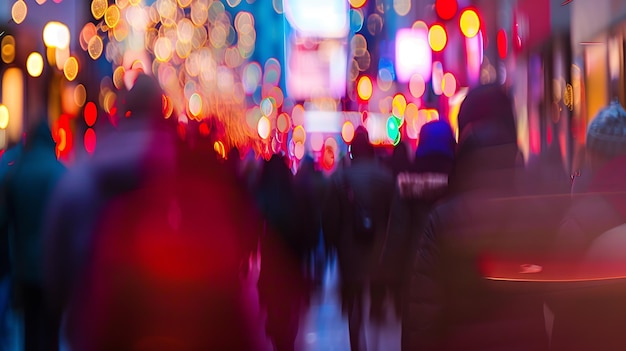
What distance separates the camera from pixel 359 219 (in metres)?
6.77

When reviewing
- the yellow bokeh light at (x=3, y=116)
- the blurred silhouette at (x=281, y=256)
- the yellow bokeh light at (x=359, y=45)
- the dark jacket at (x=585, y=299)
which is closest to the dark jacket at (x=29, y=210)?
the blurred silhouette at (x=281, y=256)

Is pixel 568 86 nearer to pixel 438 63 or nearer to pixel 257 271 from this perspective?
pixel 438 63

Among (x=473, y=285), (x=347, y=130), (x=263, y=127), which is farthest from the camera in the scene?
(x=263, y=127)

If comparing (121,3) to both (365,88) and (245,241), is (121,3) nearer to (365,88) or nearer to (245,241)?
(245,241)

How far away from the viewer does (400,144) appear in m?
7.40

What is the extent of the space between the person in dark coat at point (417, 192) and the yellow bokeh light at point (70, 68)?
9920 millimetres

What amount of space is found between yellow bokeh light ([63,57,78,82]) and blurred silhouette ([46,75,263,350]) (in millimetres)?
10864

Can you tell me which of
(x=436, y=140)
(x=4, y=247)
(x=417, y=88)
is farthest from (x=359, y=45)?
(x=4, y=247)

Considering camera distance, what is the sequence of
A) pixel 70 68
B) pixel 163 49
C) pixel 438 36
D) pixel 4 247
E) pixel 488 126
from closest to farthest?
pixel 488 126 < pixel 4 247 < pixel 70 68 < pixel 438 36 < pixel 163 49

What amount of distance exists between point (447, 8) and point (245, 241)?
10.2 meters

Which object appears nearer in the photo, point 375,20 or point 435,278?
point 435,278

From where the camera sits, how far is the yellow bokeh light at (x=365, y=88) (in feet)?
109

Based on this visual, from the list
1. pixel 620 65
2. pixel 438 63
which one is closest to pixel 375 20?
pixel 438 63

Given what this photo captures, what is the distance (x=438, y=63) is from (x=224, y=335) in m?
18.7
